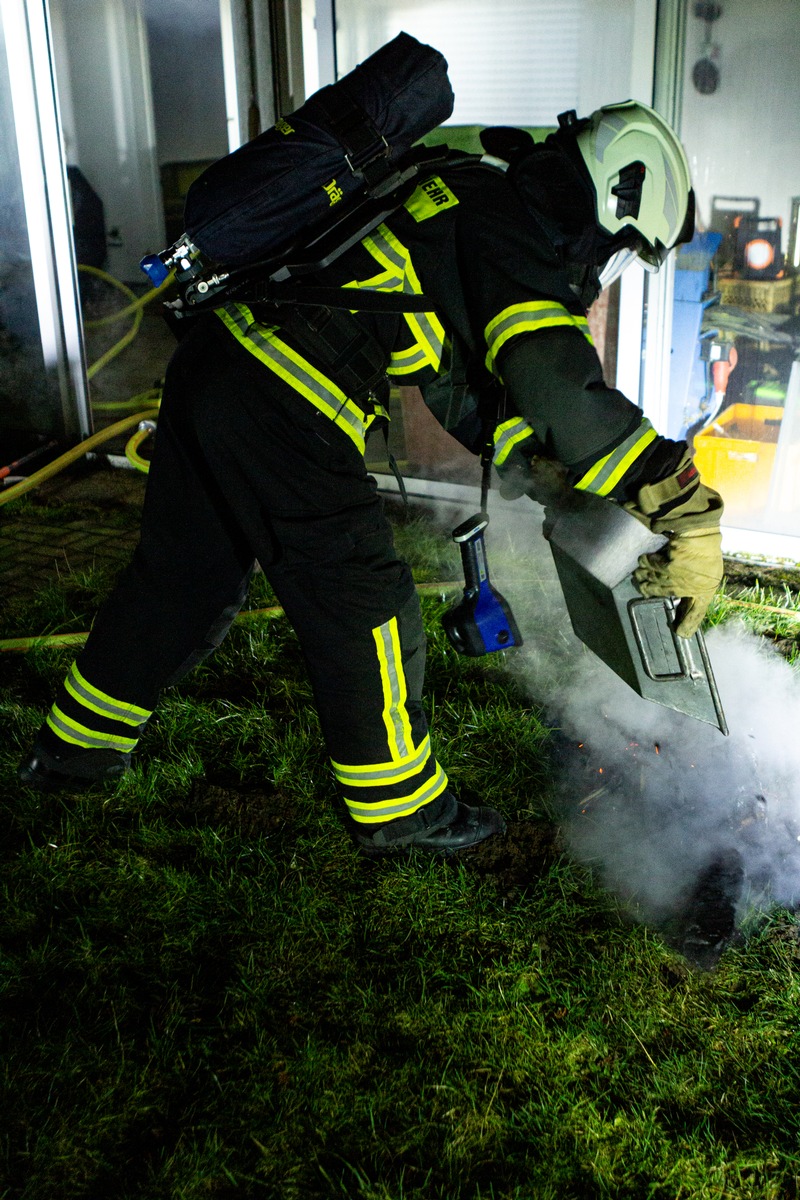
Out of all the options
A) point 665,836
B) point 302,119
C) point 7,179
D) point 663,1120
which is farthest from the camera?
point 7,179

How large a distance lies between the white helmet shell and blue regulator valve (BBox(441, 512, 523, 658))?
0.93 meters

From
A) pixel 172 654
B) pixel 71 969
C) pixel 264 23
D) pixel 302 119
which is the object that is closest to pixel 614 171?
pixel 302 119

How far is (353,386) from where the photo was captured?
250 centimetres

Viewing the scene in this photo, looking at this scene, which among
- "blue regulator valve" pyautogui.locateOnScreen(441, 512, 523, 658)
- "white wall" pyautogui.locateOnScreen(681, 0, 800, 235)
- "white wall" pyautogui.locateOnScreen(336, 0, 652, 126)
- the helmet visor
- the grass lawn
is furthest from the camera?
"white wall" pyautogui.locateOnScreen(336, 0, 652, 126)

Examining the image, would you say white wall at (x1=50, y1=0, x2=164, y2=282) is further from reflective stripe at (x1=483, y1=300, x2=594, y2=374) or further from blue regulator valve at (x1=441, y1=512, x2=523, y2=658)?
reflective stripe at (x1=483, y1=300, x2=594, y2=374)

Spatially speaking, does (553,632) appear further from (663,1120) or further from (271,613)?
(663,1120)

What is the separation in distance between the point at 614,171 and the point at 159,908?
7.13 ft

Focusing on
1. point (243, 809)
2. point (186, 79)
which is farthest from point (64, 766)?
point (186, 79)

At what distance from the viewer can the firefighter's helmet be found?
2.48 metres

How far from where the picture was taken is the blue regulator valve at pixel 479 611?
306 cm

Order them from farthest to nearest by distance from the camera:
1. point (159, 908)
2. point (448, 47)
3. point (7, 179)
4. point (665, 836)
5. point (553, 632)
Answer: point (7, 179), point (448, 47), point (553, 632), point (665, 836), point (159, 908)

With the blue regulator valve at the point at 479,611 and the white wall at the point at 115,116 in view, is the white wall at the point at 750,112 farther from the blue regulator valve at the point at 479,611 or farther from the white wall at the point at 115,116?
the white wall at the point at 115,116

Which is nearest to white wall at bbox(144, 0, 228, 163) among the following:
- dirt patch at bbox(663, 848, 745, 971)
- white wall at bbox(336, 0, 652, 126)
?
white wall at bbox(336, 0, 652, 126)

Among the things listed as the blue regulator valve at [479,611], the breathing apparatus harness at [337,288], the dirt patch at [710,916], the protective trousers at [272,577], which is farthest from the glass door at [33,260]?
the dirt patch at [710,916]
